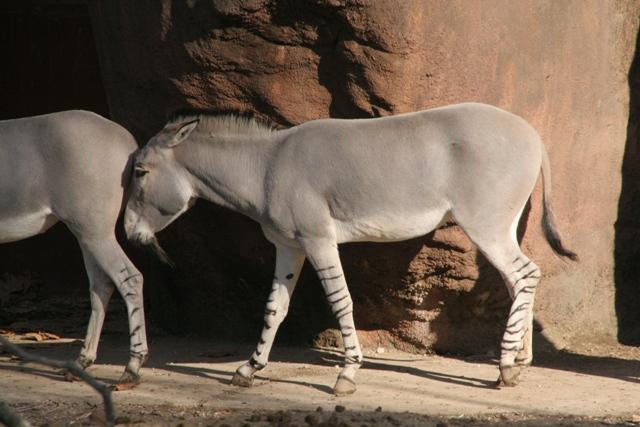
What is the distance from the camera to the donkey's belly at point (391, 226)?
5.73m

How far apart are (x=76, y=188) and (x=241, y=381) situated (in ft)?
4.91

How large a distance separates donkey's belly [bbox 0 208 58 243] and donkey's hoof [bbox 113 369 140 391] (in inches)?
41.0

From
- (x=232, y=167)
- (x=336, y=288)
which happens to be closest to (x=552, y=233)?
(x=336, y=288)

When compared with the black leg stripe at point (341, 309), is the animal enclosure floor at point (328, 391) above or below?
below

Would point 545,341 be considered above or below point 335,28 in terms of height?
below

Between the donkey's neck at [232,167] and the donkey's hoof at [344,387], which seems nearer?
the donkey's hoof at [344,387]

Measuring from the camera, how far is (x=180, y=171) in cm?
606

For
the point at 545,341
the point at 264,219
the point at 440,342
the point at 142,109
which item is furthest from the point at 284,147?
the point at 545,341

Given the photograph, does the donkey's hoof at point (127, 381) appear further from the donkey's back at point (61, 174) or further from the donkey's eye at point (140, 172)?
the donkey's eye at point (140, 172)

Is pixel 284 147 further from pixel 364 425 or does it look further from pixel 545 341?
pixel 545 341

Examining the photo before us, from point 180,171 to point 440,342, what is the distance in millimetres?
2137

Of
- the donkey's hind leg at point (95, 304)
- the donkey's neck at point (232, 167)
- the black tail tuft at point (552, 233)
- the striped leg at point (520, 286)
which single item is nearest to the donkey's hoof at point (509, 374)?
the striped leg at point (520, 286)

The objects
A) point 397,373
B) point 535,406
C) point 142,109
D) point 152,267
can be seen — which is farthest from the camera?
point 152,267

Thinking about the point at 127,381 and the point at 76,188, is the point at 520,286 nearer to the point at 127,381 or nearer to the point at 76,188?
the point at 127,381
